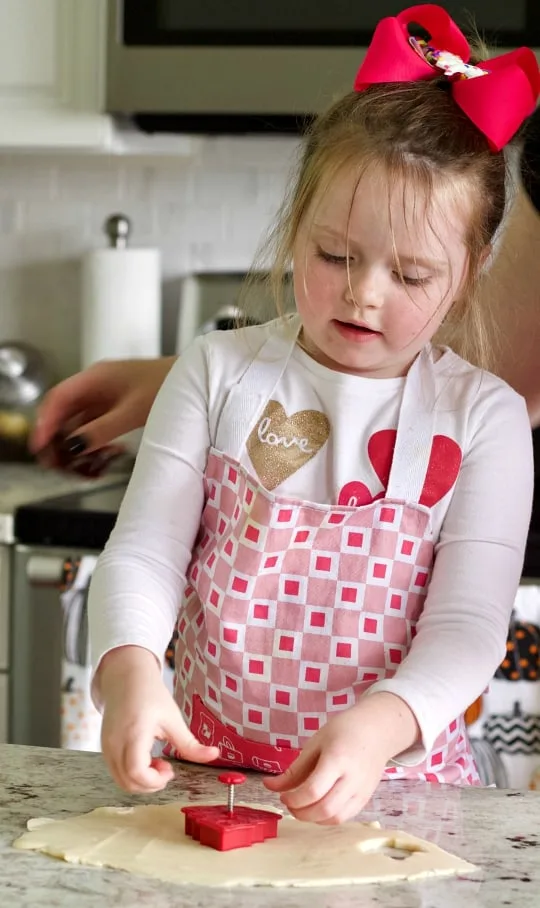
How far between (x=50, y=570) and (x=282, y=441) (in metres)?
0.97

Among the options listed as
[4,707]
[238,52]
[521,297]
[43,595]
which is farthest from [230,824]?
[238,52]

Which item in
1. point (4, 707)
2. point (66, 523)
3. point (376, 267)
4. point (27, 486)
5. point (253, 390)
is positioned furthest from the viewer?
point (27, 486)

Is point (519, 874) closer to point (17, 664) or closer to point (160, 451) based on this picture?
point (160, 451)

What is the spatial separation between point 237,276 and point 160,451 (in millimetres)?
1533

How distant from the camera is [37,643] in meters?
1.91

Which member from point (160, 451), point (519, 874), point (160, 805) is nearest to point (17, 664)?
point (160, 451)

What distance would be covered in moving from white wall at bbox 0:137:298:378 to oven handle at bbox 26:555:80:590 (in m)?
0.79

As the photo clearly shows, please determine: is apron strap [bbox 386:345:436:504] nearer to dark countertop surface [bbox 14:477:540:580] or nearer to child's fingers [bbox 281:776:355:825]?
child's fingers [bbox 281:776:355:825]

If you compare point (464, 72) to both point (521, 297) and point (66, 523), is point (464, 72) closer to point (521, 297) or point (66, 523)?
point (521, 297)

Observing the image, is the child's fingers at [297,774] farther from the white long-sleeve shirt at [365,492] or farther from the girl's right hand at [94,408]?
the girl's right hand at [94,408]

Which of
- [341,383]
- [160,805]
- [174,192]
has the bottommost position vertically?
[160,805]

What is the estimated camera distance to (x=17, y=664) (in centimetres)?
193

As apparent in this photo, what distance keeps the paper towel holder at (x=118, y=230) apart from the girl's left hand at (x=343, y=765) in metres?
1.80

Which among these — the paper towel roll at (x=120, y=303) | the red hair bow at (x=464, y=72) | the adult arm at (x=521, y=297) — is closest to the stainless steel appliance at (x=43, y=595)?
the paper towel roll at (x=120, y=303)
